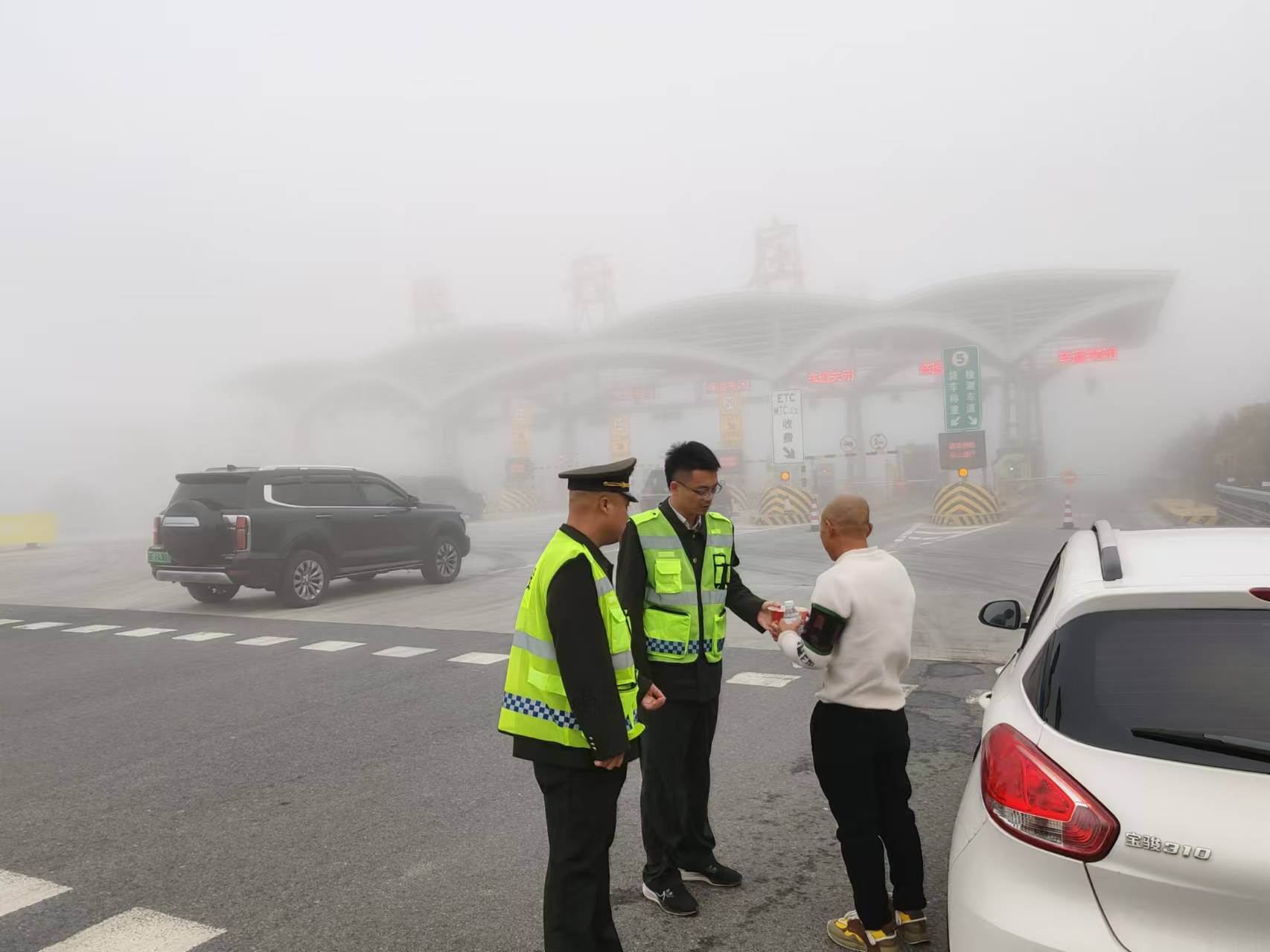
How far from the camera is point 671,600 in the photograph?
349 cm

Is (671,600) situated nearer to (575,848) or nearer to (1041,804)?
(575,848)

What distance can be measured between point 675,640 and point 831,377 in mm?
51072

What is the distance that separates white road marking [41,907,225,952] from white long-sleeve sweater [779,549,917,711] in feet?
7.54

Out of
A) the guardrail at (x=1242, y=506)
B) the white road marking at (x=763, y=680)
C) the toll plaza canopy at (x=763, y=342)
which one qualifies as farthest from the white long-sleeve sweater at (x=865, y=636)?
the toll plaza canopy at (x=763, y=342)

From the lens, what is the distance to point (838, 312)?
178 ft

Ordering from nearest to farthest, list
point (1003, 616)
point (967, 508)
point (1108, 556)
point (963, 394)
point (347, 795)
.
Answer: point (1108, 556)
point (1003, 616)
point (347, 795)
point (967, 508)
point (963, 394)

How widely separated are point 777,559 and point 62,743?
1183 centimetres

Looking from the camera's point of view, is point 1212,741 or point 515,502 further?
point 515,502

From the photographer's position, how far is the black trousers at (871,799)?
10.0 feet

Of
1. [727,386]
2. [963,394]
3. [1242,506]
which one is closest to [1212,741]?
[1242,506]

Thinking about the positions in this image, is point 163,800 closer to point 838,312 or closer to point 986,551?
point 986,551

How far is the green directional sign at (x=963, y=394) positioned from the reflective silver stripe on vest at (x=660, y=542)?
3121 cm

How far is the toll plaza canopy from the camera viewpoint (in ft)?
165

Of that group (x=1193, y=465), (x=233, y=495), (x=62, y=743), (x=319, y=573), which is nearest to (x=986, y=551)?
(x=319, y=573)
